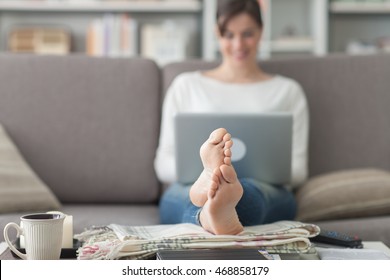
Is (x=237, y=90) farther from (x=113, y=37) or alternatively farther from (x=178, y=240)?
(x=113, y=37)

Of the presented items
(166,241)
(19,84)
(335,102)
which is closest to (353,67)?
(335,102)

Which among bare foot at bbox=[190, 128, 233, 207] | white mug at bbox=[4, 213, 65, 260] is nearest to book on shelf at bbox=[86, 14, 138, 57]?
bare foot at bbox=[190, 128, 233, 207]

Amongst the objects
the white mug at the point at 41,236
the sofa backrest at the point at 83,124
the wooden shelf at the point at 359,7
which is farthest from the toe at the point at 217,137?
the wooden shelf at the point at 359,7

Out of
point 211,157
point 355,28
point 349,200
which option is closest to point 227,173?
point 211,157

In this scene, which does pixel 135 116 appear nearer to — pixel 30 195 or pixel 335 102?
pixel 30 195

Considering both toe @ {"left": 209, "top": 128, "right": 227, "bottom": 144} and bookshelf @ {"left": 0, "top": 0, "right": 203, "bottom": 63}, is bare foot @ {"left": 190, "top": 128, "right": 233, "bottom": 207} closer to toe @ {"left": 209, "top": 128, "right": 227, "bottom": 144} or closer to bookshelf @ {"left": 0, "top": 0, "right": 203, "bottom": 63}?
toe @ {"left": 209, "top": 128, "right": 227, "bottom": 144}

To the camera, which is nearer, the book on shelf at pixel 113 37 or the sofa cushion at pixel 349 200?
the sofa cushion at pixel 349 200

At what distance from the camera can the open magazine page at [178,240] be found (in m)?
1.07

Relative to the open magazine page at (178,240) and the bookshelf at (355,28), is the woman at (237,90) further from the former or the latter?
the bookshelf at (355,28)

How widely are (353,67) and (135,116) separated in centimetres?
76

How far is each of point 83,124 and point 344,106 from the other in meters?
0.87

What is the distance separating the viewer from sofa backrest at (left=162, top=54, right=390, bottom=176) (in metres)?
2.08

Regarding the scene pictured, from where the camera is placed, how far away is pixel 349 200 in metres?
1.70

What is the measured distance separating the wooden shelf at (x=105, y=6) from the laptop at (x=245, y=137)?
2105 millimetres
